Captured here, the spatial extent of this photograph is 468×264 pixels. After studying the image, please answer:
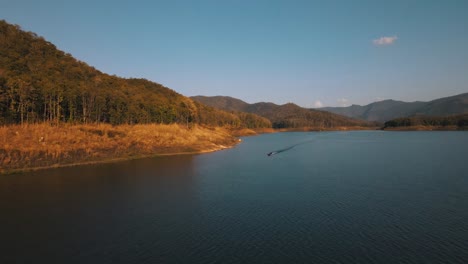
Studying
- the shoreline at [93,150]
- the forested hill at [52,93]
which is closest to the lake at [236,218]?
the shoreline at [93,150]

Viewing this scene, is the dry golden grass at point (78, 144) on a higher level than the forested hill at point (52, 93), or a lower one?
lower

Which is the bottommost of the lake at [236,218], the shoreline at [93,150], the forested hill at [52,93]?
the lake at [236,218]

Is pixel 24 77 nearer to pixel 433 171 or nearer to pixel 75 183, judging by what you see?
pixel 75 183

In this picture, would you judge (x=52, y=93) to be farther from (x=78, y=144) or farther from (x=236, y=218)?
(x=236, y=218)

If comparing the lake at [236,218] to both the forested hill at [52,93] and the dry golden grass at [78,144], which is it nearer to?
→ the dry golden grass at [78,144]

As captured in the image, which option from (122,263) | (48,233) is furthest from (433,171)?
(48,233)

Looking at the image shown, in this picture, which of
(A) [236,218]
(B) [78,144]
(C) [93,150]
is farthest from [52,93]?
(A) [236,218]
